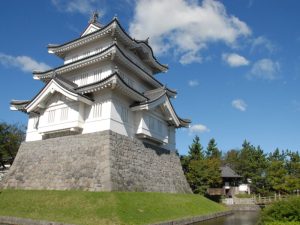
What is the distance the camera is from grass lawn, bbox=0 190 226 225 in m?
12.8

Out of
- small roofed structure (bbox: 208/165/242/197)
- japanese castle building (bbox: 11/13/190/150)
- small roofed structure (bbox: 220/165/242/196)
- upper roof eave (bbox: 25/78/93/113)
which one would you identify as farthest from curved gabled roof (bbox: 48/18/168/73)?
small roofed structure (bbox: 220/165/242/196)

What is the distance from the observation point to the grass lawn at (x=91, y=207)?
41.9 feet

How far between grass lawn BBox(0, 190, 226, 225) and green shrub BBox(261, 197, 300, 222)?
538 cm

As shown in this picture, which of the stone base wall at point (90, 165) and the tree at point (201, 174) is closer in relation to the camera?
the stone base wall at point (90, 165)

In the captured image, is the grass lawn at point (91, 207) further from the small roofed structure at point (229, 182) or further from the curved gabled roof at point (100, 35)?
the small roofed structure at point (229, 182)

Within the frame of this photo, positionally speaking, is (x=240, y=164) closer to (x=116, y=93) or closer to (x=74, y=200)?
(x=116, y=93)

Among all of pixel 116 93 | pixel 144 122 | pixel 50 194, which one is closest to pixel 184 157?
pixel 144 122

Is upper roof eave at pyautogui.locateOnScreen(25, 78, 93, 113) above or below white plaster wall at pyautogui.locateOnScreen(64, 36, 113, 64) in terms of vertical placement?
below

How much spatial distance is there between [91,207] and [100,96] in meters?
8.01

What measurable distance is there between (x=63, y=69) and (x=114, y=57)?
5.07m

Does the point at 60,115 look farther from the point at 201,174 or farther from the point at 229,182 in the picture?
the point at 229,182

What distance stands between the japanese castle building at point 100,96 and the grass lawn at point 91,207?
4705 millimetres

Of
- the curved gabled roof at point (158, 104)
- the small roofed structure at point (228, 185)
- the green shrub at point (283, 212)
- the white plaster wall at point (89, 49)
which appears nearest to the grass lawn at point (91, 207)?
the green shrub at point (283, 212)

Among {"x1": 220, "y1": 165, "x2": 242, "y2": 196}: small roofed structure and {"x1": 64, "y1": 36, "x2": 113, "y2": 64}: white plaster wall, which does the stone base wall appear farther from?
{"x1": 220, "y1": 165, "x2": 242, "y2": 196}: small roofed structure
